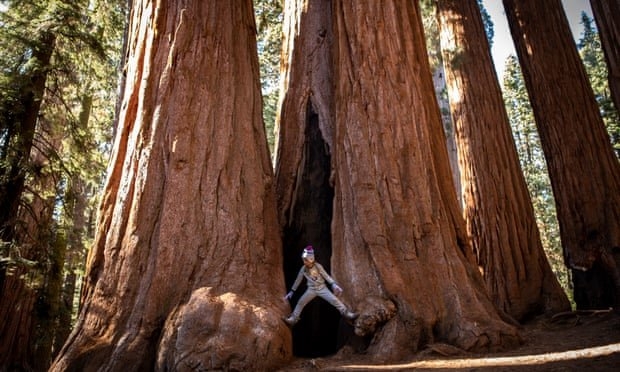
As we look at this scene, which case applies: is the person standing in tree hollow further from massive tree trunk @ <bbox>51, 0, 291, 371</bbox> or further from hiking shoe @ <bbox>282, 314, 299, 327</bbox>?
massive tree trunk @ <bbox>51, 0, 291, 371</bbox>

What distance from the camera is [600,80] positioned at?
18.7 meters

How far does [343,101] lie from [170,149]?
2.43 meters

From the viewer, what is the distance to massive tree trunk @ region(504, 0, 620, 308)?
724 centimetres

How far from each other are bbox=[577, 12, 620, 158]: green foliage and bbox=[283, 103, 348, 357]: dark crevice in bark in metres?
10.9

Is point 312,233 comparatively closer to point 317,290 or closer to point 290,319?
point 317,290

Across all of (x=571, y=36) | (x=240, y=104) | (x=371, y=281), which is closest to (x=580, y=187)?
(x=571, y=36)

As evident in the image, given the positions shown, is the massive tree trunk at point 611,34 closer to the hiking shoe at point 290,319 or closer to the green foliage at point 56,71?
the hiking shoe at point 290,319

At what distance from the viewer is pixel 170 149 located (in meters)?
5.24

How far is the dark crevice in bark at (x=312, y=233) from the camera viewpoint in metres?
6.13

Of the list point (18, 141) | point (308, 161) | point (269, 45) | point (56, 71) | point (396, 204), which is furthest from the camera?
point (269, 45)

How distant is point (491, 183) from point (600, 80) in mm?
14042

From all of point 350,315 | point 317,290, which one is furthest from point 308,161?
point 350,315

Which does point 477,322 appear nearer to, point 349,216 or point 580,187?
point 349,216

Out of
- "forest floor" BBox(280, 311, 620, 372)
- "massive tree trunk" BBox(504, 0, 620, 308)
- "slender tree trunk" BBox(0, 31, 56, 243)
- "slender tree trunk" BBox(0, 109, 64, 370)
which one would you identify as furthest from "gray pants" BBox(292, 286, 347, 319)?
"massive tree trunk" BBox(504, 0, 620, 308)
